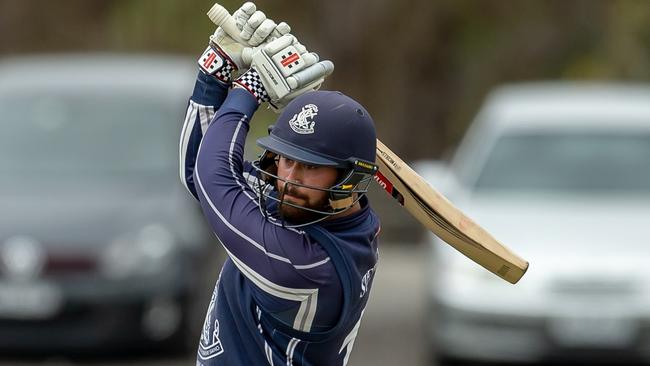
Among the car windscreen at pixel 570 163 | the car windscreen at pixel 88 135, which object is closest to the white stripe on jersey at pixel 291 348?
the car windscreen at pixel 88 135

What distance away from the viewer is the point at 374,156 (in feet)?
12.9

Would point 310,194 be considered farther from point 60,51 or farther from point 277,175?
point 60,51

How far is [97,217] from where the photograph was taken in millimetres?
9023

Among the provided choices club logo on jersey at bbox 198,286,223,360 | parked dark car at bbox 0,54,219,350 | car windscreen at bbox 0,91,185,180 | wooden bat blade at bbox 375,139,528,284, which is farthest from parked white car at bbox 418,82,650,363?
club logo on jersey at bbox 198,286,223,360

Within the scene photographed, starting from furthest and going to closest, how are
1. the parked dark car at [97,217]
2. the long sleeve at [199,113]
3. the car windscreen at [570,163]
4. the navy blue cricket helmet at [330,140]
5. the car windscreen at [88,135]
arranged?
the car windscreen at [570,163], the car windscreen at [88,135], the parked dark car at [97,217], the long sleeve at [199,113], the navy blue cricket helmet at [330,140]

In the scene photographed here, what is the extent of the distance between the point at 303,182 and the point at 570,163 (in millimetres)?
6319

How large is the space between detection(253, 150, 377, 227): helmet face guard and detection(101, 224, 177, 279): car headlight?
496 cm

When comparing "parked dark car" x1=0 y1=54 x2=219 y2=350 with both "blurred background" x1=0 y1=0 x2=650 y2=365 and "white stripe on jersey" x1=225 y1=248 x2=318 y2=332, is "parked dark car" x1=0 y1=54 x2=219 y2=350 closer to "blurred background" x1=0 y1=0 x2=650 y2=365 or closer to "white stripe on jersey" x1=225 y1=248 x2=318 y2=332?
"blurred background" x1=0 y1=0 x2=650 y2=365

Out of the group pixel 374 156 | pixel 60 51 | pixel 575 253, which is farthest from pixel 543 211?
pixel 60 51

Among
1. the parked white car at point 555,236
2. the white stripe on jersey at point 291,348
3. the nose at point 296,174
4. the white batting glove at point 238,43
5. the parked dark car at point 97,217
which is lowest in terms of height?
the parked dark car at point 97,217

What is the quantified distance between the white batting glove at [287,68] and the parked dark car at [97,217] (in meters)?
5.01

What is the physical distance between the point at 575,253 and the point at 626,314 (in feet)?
1.53

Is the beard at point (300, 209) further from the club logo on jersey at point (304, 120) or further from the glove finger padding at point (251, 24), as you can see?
the glove finger padding at point (251, 24)

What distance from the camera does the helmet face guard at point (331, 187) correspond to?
12.6ft
